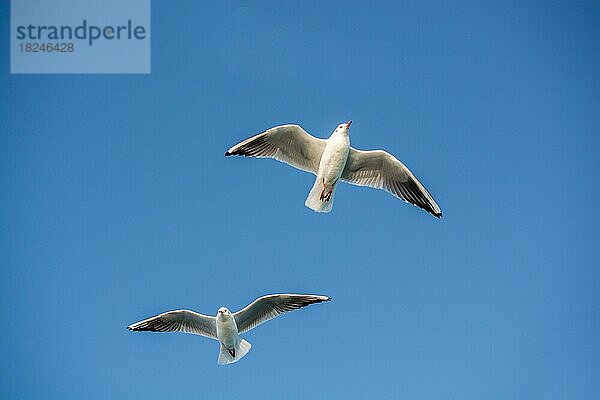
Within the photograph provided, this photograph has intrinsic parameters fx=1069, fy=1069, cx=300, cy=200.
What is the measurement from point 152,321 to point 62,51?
2071mm

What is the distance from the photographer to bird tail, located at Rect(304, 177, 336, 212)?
22.1 feet

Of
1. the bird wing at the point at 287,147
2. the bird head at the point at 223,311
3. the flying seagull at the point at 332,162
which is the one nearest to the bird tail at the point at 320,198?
the flying seagull at the point at 332,162

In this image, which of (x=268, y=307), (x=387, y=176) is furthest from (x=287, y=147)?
(x=268, y=307)

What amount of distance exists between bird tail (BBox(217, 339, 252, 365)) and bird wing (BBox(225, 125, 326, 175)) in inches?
55.3

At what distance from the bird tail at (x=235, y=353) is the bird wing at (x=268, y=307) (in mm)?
109

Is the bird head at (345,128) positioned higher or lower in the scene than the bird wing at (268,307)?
higher

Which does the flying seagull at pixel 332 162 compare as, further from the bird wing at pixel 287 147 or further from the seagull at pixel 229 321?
the seagull at pixel 229 321

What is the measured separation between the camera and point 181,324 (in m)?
7.57

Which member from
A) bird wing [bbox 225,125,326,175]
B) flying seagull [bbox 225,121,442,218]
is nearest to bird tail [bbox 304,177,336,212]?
flying seagull [bbox 225,121,442,218]

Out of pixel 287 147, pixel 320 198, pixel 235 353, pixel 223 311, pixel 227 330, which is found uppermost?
pixel 287 147

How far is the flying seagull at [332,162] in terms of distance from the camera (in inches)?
261

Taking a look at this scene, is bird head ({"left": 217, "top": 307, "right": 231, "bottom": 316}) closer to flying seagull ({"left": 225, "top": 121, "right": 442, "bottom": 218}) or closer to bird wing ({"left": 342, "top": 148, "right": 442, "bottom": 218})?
flying seagull ({"left": 225, "top": 121, "right": 442, "bottom": 218})

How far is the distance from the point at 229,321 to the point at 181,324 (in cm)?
45

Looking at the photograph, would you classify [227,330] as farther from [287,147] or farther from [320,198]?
[287,147]
